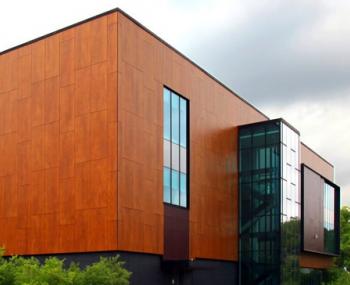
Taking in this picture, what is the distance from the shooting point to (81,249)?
2981 centimetres

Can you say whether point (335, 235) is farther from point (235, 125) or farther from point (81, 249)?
point (81, 249)

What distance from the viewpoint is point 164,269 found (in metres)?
32.0

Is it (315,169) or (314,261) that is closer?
(314,261)

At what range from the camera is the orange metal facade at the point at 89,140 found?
29.5 m

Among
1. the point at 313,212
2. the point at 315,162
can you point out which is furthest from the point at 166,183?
the point at 315,162

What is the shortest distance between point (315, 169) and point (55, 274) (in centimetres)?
4357

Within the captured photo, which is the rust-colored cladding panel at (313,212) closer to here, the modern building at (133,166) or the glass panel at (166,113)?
the modern building at (133,166)

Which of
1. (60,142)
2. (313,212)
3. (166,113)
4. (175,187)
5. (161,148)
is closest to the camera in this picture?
(60,142)

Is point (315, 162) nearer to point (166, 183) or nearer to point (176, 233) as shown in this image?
point (176, 233)

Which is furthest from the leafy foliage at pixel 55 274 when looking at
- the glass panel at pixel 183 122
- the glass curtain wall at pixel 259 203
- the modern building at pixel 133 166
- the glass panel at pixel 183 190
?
the glass curtain wall at pixel 259 203

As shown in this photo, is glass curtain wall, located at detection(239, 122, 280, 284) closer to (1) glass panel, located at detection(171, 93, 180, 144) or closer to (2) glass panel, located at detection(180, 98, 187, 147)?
(2) glass panel, located at detection(180, 98, 187, 147)

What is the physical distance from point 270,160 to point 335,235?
72.0 ft

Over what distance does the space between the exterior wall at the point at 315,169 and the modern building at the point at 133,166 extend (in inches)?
348

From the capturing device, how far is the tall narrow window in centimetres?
3331
